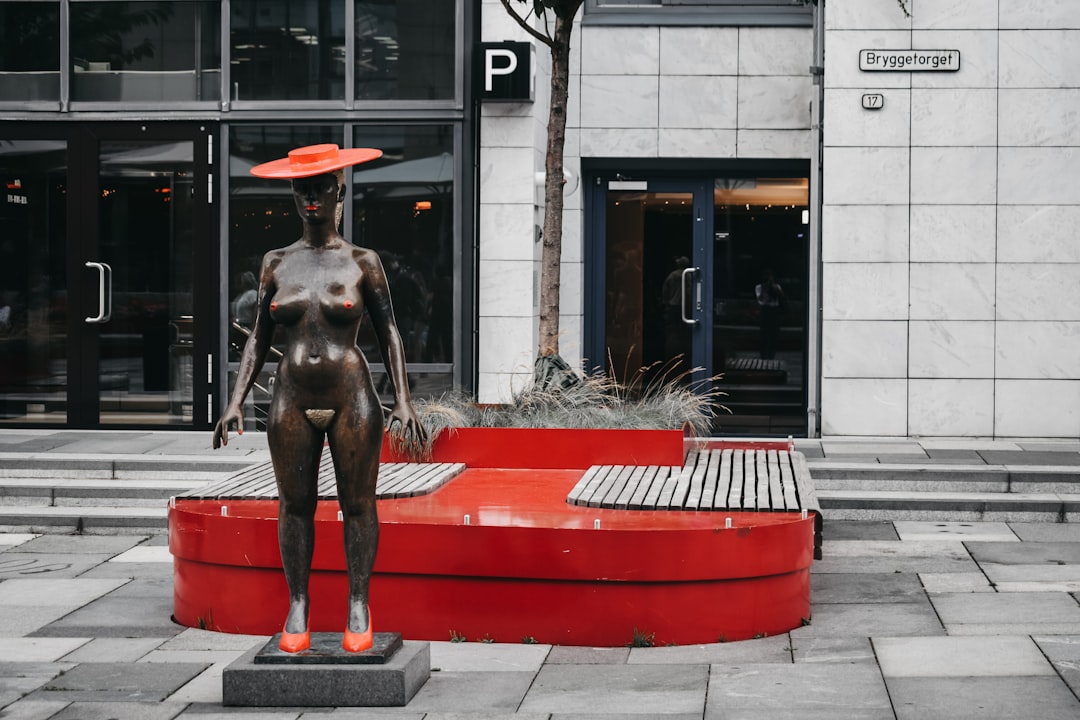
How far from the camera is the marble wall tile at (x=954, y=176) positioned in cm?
1377

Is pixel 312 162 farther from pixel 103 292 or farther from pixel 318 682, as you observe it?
pixel 103 292

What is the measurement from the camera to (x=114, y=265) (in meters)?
14.4

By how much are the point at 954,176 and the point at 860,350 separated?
1.78 m

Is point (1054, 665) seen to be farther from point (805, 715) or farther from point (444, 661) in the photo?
point (444, 661)

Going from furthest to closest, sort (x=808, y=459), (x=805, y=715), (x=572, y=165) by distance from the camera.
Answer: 1. (x=572, y=165)
2. (x=808, y=459)
3. (x=805, y=715)

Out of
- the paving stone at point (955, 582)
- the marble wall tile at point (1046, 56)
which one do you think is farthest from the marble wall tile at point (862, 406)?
the paving stone at point (955, 582)

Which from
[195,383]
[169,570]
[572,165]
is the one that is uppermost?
[572,165]

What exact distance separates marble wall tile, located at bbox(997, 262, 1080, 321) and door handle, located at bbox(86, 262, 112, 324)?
823 cm

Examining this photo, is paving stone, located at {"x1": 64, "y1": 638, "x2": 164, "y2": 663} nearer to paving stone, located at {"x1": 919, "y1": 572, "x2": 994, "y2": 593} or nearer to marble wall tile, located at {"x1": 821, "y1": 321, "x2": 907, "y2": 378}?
paving stone, located at {"x1": 919, "y1": 572, "x2": 994, "y2": 593}

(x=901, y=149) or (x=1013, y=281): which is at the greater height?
(x=901, y=149)

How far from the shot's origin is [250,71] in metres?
14.3

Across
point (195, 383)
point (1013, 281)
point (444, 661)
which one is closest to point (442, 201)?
point (195, 383)

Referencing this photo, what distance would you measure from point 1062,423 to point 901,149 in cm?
289

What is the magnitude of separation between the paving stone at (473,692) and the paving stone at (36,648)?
191 centimetres
